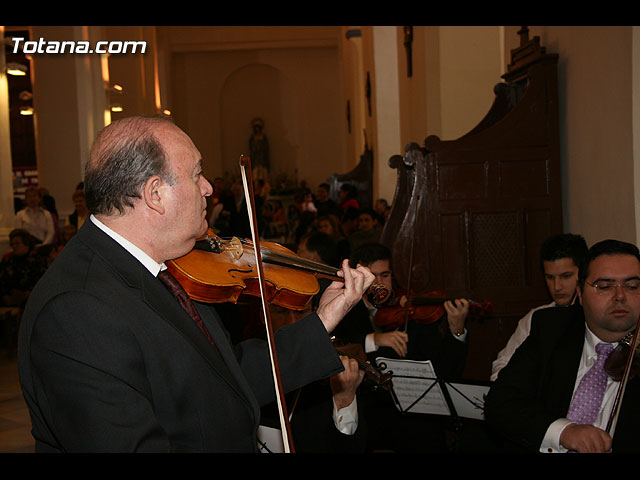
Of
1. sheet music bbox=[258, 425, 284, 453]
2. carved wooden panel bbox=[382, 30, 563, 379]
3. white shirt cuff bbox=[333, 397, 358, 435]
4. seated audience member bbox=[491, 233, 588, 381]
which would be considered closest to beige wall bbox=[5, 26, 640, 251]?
carved wooden panel bbox=[382, 30, 563, 379]

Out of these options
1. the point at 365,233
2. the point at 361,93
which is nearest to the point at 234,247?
the point at 365,233

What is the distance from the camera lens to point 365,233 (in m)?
7.07

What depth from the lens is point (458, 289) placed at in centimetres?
468

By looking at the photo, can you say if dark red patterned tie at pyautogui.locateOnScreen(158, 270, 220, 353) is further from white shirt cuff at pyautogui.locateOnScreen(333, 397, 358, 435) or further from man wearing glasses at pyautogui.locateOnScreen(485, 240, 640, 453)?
man wearing glasses at pyautogui.locateOnScreen(485, 240, 640, 453)

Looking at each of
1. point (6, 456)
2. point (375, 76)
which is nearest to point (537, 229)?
point (6, 456)

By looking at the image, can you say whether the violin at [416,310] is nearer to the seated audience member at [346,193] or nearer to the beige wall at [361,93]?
the beige wall at [361,93]

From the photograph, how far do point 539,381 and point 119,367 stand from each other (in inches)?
74.0

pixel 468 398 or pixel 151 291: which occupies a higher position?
pixel 151 291

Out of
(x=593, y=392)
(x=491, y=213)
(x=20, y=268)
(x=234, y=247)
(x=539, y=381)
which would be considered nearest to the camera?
(x=234, y=247)

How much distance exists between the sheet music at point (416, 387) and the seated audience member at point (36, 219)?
6.94 meters

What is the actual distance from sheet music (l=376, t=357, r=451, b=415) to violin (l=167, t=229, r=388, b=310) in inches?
37.4

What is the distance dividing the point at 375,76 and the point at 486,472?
34.0ft

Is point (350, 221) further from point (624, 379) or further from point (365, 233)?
point (624, 379)

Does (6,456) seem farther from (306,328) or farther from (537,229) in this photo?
(537,229)
